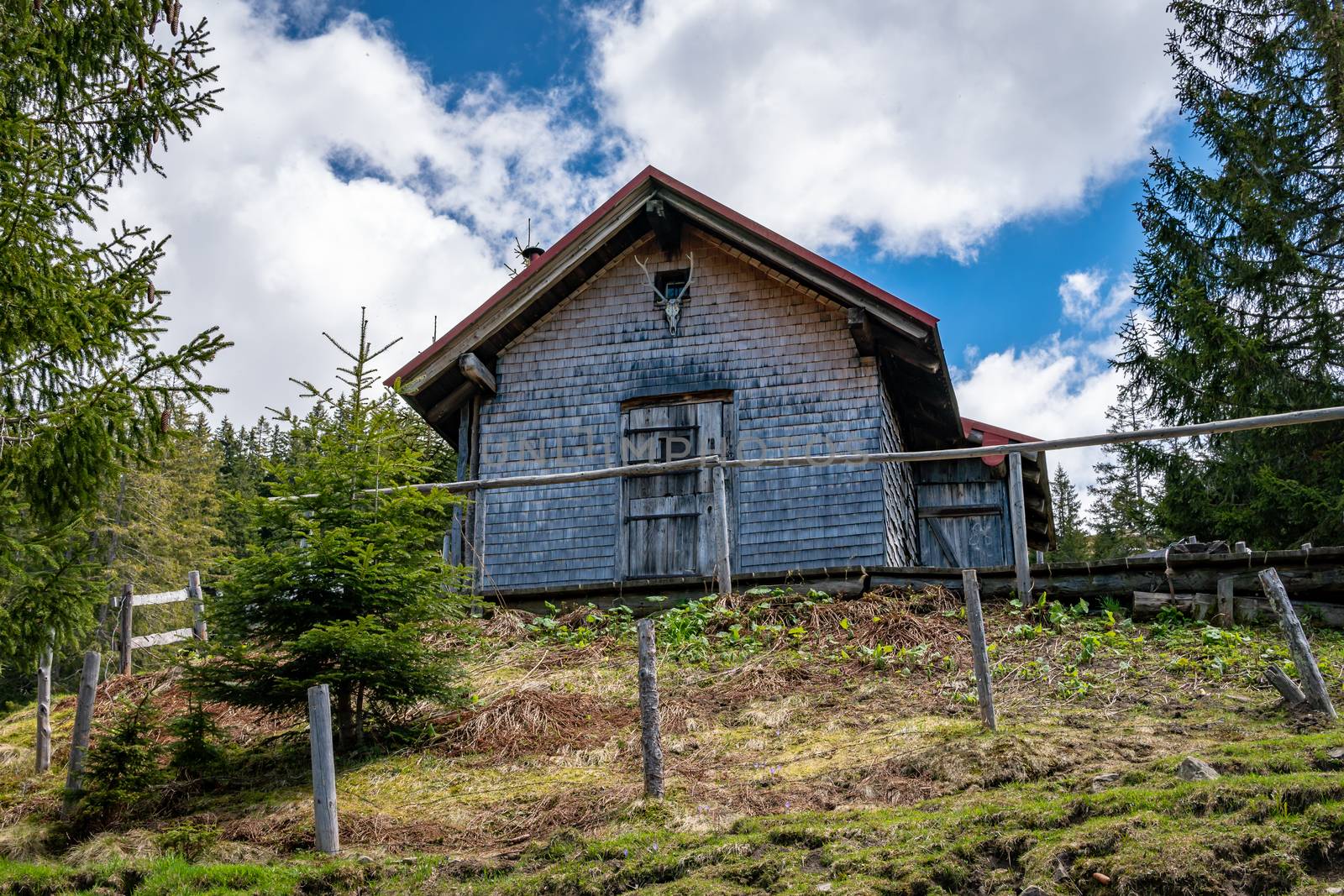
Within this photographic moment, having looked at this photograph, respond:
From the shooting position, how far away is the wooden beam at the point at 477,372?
1497cm

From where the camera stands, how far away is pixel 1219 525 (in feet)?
62.1

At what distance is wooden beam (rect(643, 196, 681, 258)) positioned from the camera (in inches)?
588

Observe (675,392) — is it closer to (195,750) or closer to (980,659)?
(980,659)

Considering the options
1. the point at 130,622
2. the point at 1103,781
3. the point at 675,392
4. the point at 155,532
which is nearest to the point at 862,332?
the point at 675,392

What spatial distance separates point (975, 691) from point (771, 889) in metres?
4.07

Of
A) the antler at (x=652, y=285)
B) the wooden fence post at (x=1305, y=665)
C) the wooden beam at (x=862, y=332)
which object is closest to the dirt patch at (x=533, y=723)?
the wooden fence post at (x=1305, y=665)

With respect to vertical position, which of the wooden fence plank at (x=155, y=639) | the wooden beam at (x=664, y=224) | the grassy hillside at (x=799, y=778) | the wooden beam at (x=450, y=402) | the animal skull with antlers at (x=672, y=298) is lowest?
the grassy hillside at (x=799, y=778)

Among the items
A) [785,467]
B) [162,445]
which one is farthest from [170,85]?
[785,467]

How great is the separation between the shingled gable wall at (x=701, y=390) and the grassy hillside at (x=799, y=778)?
8.41ft

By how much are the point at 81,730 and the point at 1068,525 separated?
41724 mm

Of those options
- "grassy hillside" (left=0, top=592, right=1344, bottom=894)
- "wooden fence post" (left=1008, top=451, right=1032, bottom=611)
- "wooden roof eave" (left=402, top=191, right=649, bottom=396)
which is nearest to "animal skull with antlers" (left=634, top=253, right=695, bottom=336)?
"wooden roof eave" (left=402, top=191, right=649, bottom=396)

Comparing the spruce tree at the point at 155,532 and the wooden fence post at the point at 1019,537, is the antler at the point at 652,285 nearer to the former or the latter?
the wooden fence post at the point at 1019,537

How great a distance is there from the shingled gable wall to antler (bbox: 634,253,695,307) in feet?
0.27

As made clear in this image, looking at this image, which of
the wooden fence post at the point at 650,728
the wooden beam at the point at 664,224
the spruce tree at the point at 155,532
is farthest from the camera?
the spruce tree at the point at 155,532
